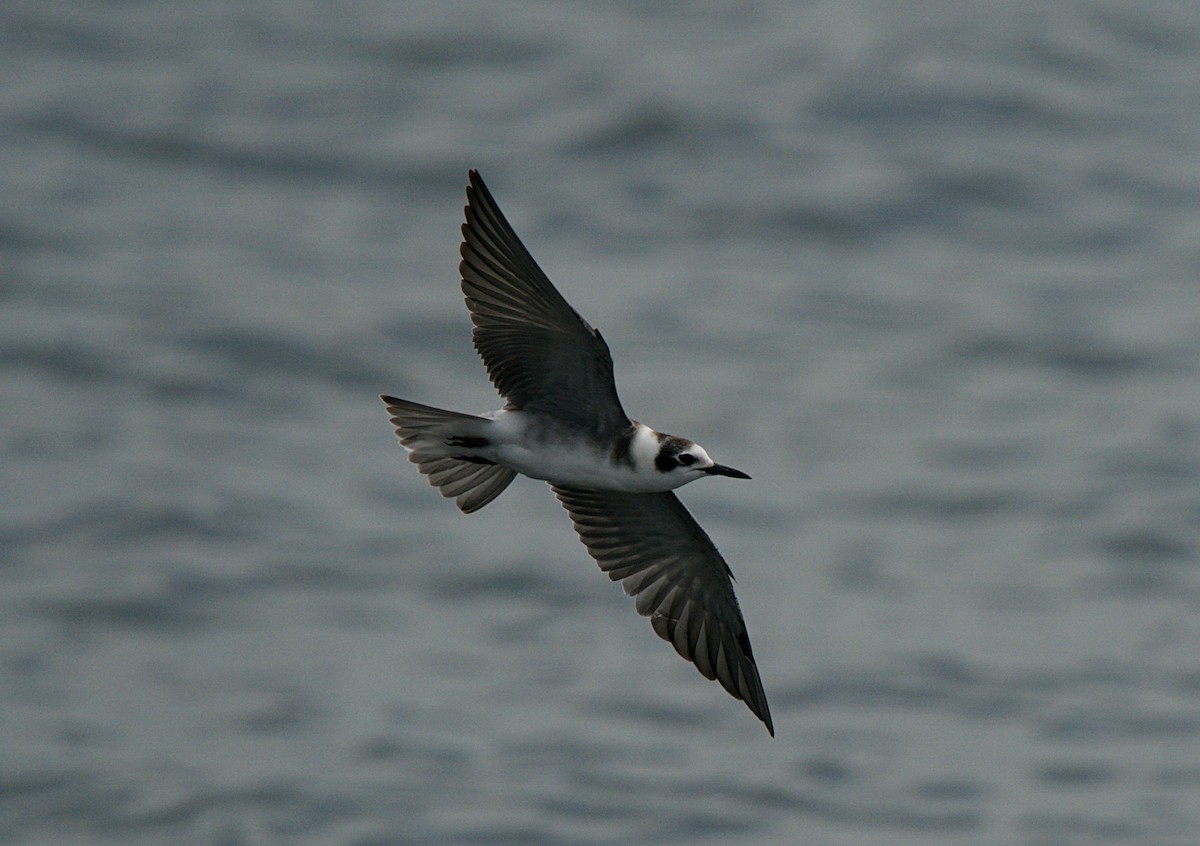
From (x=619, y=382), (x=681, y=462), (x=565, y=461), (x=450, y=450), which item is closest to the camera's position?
(x=681, y=462)

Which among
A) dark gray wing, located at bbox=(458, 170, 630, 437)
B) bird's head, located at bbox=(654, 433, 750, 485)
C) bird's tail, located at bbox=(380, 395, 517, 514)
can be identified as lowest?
bird's head, located at bbox=(654, 433, 750, 485)

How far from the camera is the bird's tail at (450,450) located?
23.5ft

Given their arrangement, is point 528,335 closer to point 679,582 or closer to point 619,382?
point 679,582

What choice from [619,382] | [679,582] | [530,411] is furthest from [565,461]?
[619,382]

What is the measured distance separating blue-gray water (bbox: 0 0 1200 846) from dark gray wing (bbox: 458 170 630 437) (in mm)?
8237

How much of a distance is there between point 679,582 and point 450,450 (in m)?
1.46

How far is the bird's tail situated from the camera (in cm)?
716

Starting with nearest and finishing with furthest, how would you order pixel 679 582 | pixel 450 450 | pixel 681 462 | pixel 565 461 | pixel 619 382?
pixel 681 462 → pixel 565 461 → pixel 450 450 → pixel 679 582 → pixel 619 382

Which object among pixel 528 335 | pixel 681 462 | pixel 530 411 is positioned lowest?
pixel 681 462

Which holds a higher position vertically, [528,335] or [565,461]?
[528,335]

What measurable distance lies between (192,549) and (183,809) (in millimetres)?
4531

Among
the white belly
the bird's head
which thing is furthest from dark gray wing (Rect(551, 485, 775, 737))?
the bird's head

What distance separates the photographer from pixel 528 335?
23.3 ft

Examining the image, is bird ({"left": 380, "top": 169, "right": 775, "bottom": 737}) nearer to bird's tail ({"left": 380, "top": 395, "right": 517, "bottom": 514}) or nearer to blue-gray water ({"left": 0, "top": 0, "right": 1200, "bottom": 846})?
bird's tail ({"left": 380, "top": 395, "right": 517, "bottom": 514})
